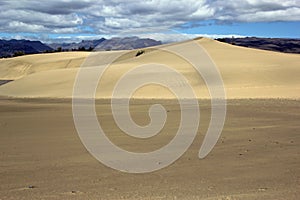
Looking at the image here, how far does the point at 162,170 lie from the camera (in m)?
8.38

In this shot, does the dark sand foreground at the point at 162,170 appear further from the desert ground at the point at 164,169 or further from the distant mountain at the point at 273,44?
the distant mountain at the point at 273,44

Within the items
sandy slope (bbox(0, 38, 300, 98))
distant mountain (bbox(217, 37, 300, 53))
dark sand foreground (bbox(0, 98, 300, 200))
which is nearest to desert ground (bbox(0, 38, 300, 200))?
dark sand foreground (bbox(0, 98, 300, 200))

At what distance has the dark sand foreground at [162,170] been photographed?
679 cm

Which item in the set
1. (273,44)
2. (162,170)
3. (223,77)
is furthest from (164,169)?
(273,44)

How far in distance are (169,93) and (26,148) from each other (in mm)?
21856

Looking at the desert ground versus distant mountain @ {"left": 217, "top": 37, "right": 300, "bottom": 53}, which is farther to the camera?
distant mountain @ {"left": 217, "top": 37, "right": 300, "bottom": 53}

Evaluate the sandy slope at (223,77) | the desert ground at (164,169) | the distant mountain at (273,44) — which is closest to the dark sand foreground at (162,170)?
the desert ground at (164,169)

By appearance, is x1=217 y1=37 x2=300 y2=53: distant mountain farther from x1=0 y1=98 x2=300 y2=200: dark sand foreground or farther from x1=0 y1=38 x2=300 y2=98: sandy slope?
x1=0 y1=98 x2=300 y2=200: dark sand foreground

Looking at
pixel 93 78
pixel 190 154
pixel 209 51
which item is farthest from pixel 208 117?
pixel 209 51

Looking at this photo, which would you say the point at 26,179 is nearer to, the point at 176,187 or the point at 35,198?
the point at 35,198

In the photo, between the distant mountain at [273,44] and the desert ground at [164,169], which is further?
the distant mountain at [273,44]

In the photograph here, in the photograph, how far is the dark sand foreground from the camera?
6.79 metres

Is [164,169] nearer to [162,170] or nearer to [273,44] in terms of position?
[162,170]

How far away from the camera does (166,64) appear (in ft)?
157
